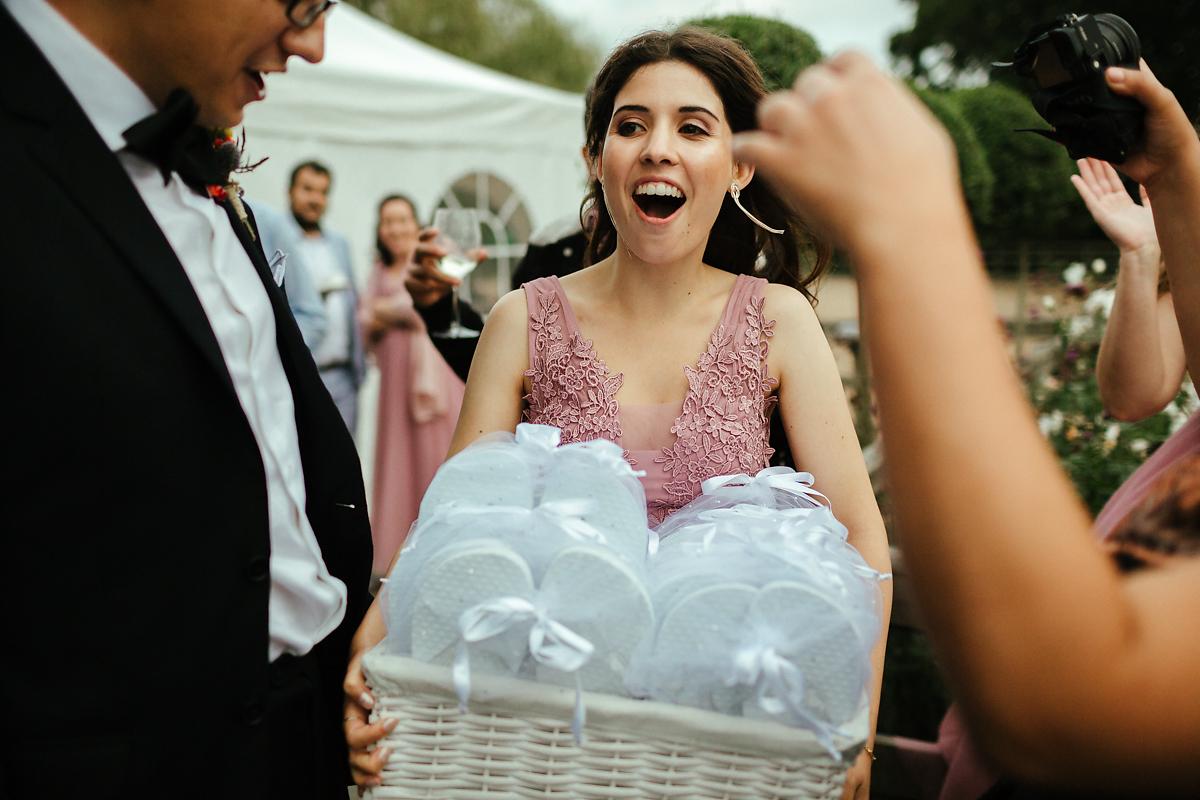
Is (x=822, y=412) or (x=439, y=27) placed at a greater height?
(x=439, y=27)

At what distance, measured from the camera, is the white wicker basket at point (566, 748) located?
3.97 feet

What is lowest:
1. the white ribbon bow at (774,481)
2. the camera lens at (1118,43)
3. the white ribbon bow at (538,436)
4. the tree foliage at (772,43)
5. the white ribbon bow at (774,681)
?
the white ribbon bow at (774,681)

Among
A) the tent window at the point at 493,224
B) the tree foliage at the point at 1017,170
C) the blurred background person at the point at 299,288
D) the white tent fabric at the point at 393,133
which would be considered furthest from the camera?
the tree foliage at the point at 1017,170

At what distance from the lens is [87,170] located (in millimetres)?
1216

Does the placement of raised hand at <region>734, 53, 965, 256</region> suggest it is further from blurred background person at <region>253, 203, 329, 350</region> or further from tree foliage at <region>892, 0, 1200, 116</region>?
tree foliage at <region>892, 0, 1200, 116</region>

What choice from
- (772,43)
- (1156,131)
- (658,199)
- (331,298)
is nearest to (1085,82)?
(1156,131)

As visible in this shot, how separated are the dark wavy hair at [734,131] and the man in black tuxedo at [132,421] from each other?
3.29 ft

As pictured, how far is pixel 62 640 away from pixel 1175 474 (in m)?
1.35

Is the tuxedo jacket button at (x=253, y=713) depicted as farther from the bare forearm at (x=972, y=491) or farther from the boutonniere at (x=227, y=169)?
the bare forearm at (x=972, y=491)

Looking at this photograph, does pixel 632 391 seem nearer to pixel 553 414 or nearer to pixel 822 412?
pixel 553 414

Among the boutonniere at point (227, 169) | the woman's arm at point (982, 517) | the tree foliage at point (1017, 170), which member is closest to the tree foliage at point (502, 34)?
the tree foliage at point (1017, 170)

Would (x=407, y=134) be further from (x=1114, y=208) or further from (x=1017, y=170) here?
(x=1017, y=170)

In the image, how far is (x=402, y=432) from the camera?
5.54 meters

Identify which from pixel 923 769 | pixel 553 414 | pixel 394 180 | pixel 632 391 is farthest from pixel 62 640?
pixel 394 180
